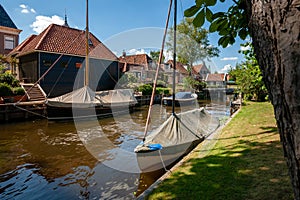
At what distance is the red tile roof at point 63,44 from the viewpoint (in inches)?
819

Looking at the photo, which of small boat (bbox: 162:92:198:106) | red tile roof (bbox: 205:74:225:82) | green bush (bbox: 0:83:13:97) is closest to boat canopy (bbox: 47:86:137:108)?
green bush (bbox: 0:83:13:97)

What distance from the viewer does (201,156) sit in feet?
19.6

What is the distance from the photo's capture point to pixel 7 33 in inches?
1128

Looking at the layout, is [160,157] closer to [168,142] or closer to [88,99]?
[168,142]

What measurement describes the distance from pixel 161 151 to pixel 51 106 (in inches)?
434

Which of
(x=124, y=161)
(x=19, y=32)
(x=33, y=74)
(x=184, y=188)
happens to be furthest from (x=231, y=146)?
(x=19, y=32)

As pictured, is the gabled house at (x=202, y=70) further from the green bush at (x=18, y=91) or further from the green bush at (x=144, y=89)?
the green bush at (x=18, y=91)

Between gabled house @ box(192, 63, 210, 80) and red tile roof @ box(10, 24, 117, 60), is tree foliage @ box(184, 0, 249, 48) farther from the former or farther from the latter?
gabled house @ box(192, 63, 210, 80)

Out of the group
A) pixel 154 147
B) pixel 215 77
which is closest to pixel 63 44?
pixel 154 147

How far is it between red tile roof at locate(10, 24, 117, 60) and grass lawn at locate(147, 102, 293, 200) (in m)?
18.6

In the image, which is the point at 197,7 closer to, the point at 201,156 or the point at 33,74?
the point at 201,156

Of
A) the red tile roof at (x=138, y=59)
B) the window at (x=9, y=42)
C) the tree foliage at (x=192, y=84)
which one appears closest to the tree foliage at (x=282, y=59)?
the window at (x=9, y=42)

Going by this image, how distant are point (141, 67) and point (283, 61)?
39.7 meters

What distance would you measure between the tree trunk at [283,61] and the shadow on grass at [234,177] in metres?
2.97
